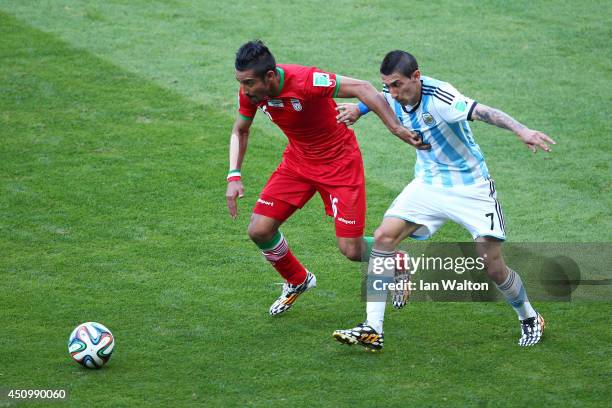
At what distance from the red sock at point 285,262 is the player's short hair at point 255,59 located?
5.25 ft

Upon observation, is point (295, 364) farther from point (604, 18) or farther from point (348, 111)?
point (604, 18)

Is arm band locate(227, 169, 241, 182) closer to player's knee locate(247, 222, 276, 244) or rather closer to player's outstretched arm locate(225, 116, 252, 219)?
player's outstretched arm locate(225, 116, 252, 219)

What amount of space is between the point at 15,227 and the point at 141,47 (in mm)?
5530

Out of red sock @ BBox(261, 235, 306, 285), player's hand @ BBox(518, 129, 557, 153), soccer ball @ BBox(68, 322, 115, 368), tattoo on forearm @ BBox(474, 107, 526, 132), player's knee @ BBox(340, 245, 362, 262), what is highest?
tattoo on forearm @ BBox(474, 107, 526, 132)

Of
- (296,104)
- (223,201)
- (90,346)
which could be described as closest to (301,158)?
(296,104)

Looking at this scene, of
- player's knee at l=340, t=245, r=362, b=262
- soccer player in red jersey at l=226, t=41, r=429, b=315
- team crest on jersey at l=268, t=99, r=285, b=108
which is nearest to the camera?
soccer player in red jersey at l=226, t=41, r=429, b=315

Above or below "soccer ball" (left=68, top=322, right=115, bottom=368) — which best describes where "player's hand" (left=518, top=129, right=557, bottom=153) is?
above

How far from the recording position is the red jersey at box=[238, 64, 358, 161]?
7484 millimetres

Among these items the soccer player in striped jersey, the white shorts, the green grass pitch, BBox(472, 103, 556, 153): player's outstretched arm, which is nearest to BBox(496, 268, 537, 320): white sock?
the soccer player in striped jersey

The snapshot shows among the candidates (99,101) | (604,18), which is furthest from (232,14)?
(604,18)

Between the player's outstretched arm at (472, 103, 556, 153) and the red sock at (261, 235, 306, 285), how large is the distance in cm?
206

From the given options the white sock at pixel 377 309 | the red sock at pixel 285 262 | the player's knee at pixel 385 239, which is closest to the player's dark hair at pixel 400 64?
the player's knee at pixel 385 239

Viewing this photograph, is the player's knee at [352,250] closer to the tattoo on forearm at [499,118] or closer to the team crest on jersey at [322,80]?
the team crest on jersey at [322,80]

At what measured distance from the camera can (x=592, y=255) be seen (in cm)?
935
